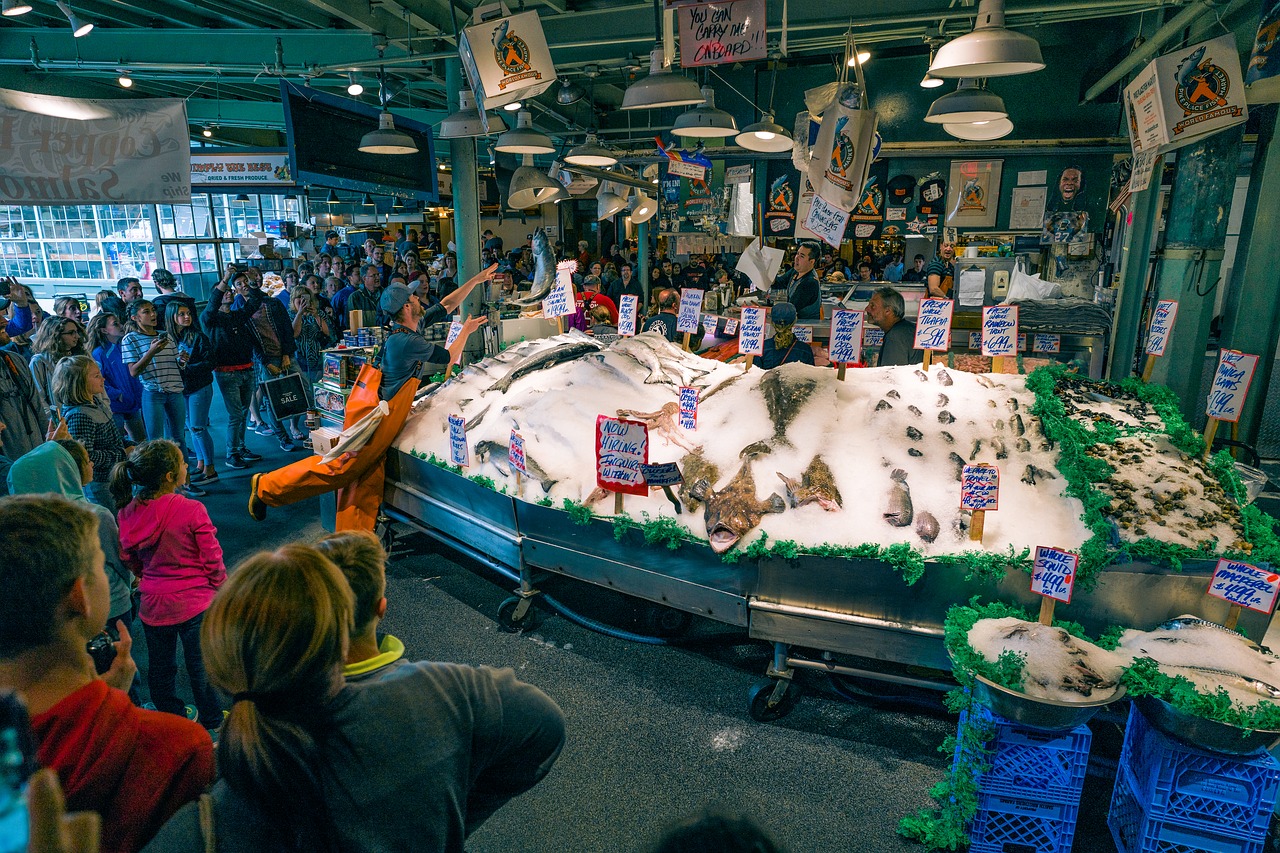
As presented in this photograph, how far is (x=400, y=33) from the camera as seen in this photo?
7.83m

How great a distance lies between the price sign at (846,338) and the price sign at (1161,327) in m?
1.65

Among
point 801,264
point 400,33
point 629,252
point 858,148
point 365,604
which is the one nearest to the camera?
point 365,604

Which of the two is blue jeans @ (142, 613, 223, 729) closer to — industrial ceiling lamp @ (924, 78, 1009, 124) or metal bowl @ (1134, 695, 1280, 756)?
metal bowl @ (1134, 695, 1280, 756)

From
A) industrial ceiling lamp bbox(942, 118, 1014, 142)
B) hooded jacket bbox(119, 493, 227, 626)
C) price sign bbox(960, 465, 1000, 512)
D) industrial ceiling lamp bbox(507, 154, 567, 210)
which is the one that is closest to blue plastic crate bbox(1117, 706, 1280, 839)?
price sign bbox(960, 465, 1000, 512)

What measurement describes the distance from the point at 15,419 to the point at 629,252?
1360 cm

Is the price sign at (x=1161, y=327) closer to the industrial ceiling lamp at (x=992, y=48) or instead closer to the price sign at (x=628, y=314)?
the industrial ceiling lamp at (x=992, y=48)

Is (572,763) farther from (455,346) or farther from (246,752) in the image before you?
(455,346)

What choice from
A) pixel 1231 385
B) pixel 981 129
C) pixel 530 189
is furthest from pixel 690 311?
pixel 1231 385

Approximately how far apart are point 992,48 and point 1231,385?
7.06 feet

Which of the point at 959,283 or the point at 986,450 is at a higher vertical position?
the point at 959,283

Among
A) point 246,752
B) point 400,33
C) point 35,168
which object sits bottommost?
point 246,752

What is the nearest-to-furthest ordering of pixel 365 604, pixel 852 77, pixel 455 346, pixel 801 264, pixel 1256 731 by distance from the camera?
pixel 365 604
pixel 1256 731
pixel 455 346
pixel 801 264
pixel 852 77

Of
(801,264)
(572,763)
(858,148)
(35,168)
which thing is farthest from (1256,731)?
(35,168)

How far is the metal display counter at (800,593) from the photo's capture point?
2.97m
